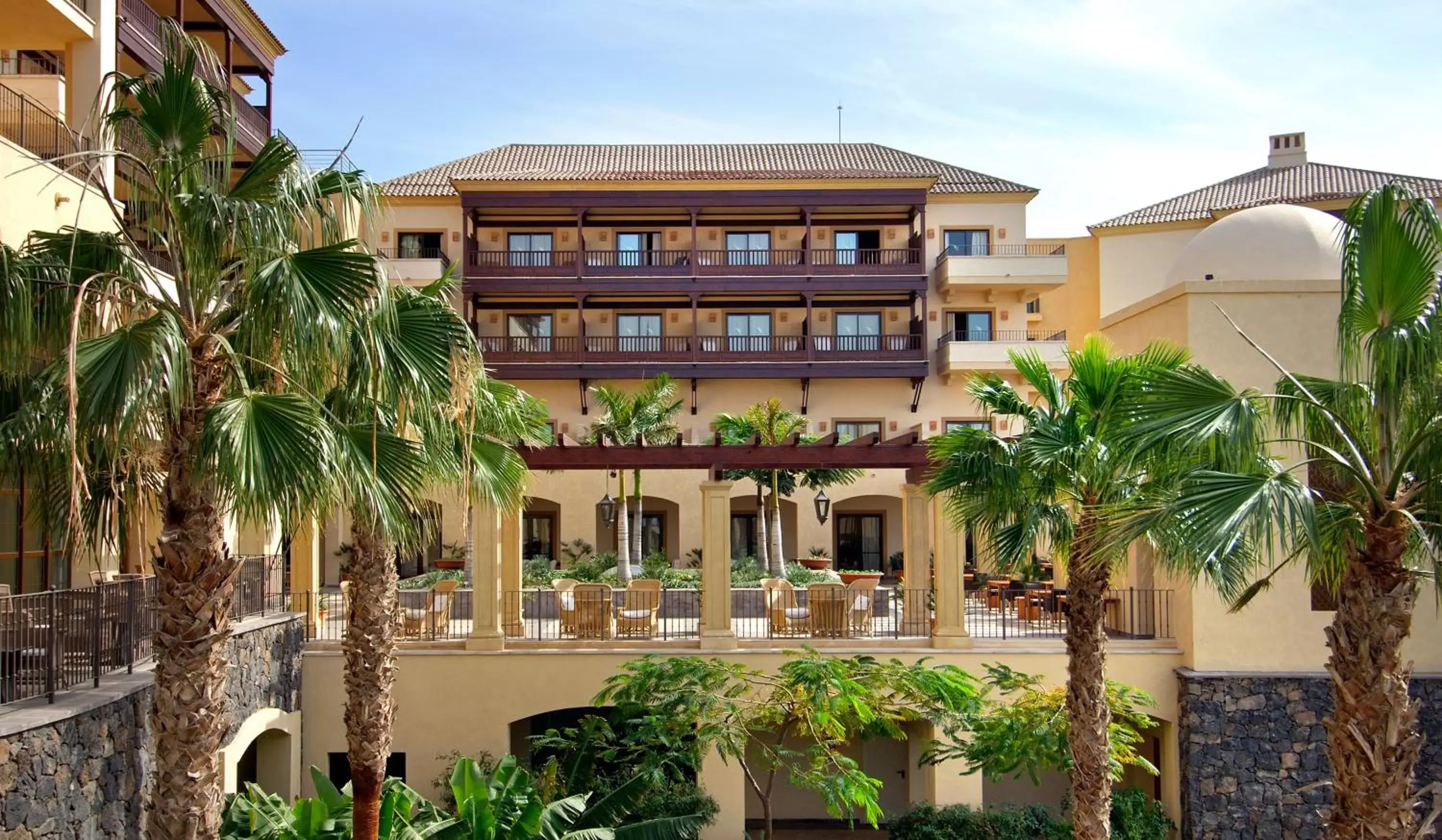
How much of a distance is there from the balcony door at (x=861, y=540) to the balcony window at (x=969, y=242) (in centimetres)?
946

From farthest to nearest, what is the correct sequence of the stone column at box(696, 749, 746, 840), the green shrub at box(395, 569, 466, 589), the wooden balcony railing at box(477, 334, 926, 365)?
the wooden balcony railing at box(477, 334, 926, 365) → the green shrub at box(395, 569, 466, 589) → the stone column at box(696, 749, 746, 840)

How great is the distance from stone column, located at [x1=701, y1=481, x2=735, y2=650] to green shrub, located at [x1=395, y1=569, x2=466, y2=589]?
8.47m

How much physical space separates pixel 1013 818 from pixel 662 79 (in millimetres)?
11385

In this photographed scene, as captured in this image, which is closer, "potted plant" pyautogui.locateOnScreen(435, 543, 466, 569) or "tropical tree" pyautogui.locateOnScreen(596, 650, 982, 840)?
"tropical tree" pyautogui.locateOnScreen(596, 650, 982, 840)

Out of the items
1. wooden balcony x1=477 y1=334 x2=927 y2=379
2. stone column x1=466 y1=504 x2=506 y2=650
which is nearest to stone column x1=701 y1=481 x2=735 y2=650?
stone column x1=466 y1=504 x2=506 y2=650

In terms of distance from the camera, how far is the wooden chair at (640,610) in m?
18.0

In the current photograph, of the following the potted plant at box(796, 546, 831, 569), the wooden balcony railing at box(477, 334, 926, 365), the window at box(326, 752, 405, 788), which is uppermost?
the wooden balcony railing at box(477, 334, 926, 365)

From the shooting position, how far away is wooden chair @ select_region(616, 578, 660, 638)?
17984 millimetres

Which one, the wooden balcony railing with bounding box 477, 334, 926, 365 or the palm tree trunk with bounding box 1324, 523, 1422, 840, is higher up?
the wooden balcony railing with bounding box 477, 334, 926, 365

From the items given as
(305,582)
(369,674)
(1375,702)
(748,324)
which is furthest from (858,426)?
(1375,702)

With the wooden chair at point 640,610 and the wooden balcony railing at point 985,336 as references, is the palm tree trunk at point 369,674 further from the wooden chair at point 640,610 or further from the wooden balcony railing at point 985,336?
the wooden balcony railing at point 985,336

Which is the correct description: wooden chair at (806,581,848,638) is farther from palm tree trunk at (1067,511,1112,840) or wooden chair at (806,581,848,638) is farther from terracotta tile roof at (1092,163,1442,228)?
terracotta tile roof at (1092,163,1442,228)

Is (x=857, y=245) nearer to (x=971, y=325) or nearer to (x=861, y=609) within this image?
(x=971, y=325)

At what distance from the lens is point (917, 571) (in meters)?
18.3
